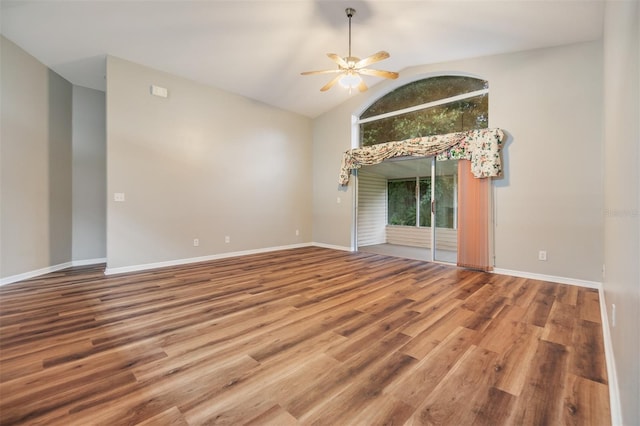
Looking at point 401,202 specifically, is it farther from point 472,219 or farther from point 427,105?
point 472,219

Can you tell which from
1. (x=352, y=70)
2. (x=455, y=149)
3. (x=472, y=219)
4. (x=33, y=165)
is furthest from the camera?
(x=455, y=149)

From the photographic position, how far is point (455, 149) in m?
4.55

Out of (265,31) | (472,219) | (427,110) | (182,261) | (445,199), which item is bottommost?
(182,261)

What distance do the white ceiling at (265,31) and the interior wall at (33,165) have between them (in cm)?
33

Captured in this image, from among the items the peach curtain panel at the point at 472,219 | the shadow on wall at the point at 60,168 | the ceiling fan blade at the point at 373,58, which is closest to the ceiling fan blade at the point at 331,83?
the ceiling fan blade at the point at 373,58

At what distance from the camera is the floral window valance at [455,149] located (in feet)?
13.5

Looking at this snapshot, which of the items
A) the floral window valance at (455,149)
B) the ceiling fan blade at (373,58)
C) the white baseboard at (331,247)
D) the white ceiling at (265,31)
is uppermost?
the white ceiling at (265,31)

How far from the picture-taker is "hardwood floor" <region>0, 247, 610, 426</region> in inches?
55.2

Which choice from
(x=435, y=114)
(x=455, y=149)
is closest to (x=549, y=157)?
(x=455, y=149)

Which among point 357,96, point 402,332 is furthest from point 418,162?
point 402,332

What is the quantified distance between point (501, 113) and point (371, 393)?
4478 millimetres

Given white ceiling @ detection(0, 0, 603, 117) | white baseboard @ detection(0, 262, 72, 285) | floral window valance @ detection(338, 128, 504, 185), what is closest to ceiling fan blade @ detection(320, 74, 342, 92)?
white ceiling @ detection(0, 0, 603, 117)

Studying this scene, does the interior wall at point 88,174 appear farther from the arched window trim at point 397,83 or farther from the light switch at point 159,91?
the arched window trim at point 397,83

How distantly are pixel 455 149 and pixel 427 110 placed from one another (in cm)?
114
